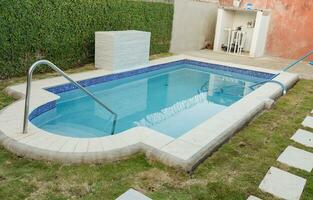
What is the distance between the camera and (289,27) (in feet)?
42.1

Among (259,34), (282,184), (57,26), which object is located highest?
(259,34)

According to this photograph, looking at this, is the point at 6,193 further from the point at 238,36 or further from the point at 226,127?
the point at 238,36

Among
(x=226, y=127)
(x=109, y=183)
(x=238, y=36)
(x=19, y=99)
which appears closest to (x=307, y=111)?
A: (x=226, y=127)

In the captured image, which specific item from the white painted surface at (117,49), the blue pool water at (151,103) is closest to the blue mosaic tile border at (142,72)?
the blue pool water at (151,103)

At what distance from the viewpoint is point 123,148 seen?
12.3 ft

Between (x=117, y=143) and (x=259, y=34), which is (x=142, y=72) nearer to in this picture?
(x=117, y=143)

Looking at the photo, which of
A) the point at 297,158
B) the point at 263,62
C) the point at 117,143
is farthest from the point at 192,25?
the point at 117,143

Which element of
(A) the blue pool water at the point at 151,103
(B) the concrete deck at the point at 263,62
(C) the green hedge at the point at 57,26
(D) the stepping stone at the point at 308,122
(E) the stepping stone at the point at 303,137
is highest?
(C) the green hedge at the point at 57,26

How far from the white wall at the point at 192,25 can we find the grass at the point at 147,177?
29.3 feet

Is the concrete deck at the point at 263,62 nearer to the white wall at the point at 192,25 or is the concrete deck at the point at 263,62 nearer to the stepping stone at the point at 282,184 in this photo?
the white wall at the point at 192,25

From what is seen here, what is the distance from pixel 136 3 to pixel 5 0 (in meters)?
4.71

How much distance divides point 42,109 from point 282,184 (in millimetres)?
4270

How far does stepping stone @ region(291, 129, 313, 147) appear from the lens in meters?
4.58

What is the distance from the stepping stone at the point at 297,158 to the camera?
12.6 ft
